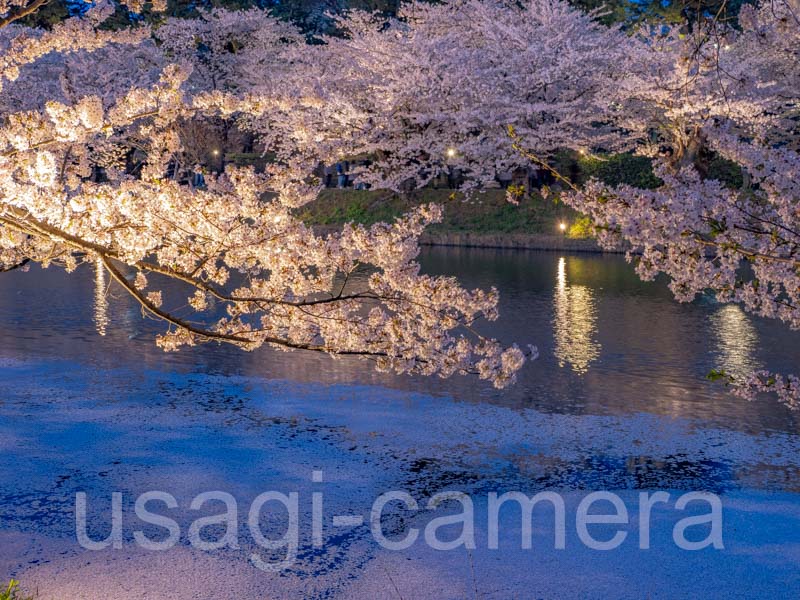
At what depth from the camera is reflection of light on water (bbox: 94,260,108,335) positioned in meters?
16.7

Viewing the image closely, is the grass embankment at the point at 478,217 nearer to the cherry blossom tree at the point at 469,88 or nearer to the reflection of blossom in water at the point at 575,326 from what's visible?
the cherry blossom tree at the point at 469,88

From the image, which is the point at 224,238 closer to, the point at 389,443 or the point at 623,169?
the point at 389,443

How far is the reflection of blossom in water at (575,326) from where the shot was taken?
13.8 metres

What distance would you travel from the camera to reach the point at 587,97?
34.8 m

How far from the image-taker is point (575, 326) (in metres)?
16.8

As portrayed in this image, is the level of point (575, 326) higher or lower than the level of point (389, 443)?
higher

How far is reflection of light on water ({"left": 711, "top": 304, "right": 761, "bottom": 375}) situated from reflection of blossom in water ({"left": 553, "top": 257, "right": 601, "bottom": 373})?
201 cm

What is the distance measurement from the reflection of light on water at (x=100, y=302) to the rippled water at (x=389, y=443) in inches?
11.1

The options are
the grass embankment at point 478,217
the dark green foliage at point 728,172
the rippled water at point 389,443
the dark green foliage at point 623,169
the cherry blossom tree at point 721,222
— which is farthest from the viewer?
the dark green foliage at point 623,169

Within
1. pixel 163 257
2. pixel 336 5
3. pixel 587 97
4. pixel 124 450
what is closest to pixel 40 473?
pixel 124 450

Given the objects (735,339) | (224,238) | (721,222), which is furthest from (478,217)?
(224,238)

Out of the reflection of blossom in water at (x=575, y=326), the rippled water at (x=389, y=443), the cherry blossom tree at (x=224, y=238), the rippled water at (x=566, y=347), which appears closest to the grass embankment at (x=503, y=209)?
the reflection of blossom in water at (x=575, y=326)

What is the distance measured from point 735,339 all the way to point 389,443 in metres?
8.49

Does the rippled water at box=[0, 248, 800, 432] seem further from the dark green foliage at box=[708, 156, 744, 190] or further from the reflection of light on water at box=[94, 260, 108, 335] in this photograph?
the dark green foliage at box=[708, 156, 744, 190]
